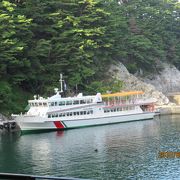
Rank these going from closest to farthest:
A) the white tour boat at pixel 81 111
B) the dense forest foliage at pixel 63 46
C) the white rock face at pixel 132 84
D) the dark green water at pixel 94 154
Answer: the dark green water at pixel 94 154 → the white tour boat at pixel 81 111 → the dense forest foliage at pixel 63 46 → the white rock face at pixel 132 84

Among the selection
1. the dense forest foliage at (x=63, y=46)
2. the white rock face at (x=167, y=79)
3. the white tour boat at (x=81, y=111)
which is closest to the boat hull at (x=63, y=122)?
the white tour boat at (x=81, y=111)

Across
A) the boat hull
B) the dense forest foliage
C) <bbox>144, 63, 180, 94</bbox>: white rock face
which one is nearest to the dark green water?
the boat hull

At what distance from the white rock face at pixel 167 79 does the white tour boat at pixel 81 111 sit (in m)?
23.0

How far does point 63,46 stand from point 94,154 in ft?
92.4

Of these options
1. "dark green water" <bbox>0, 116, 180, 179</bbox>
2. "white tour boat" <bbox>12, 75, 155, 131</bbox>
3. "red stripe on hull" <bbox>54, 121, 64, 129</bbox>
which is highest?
"white tour boat" <bbox>12, 75, 155, 131</bbox>

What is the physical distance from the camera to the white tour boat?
45728mm

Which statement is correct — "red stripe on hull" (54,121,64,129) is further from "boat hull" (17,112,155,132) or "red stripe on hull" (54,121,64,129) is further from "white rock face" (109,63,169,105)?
"white rock face" (109,63,169,105)

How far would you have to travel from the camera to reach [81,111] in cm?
4928

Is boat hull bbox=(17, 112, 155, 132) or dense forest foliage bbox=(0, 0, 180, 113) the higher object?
dense forest foliage bbox=(0, 0, 180, 113)

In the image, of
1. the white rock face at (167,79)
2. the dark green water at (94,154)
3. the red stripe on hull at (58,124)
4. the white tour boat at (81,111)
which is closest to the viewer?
the dark green water at (94,154)

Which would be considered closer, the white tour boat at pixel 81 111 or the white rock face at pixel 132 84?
the white tour boat at pixel 81 111

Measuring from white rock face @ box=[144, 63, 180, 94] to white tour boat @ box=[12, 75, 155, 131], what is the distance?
23.0m

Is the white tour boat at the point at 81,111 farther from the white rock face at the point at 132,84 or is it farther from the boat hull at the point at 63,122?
the white rock face at the point at 132,84

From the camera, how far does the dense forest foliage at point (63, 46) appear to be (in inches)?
1886
